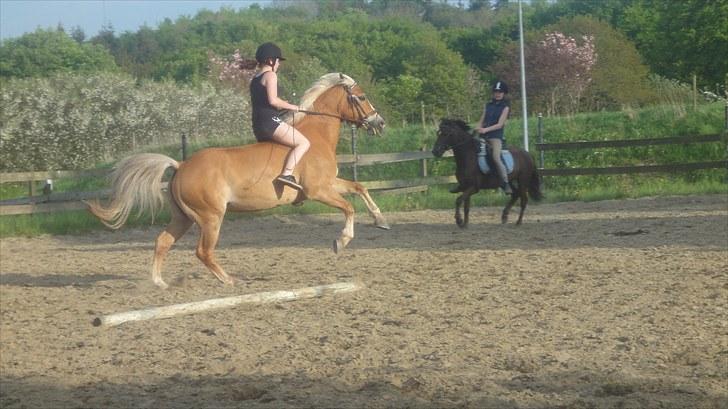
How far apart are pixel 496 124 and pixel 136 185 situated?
6.97m

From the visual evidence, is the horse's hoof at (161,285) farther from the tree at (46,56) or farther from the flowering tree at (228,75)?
the tree at (46,56)

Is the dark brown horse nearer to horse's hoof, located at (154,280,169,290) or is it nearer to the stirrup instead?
the stirrup

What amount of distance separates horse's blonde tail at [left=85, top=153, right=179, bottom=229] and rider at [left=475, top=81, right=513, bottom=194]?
6532mm

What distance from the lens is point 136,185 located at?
1021 centimetres

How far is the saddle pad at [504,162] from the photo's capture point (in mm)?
15648

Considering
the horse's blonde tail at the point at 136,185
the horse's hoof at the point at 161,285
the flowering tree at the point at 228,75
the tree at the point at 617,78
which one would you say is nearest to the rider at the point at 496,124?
the horse's blonde tail at the point at 136,185

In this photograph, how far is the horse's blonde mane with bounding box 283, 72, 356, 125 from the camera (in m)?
10.9

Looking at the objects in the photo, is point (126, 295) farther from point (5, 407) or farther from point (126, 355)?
point (5, 407)

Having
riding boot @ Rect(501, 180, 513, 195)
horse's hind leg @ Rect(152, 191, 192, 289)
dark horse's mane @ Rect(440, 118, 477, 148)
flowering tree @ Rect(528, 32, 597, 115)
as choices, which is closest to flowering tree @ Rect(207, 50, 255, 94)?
flowering tree @ Rect(528, 32, 597, 115)

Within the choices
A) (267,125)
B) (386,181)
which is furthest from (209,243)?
(386,181)

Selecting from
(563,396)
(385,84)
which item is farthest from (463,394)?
(385,84)

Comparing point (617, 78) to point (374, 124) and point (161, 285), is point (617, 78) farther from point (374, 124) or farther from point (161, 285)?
point (161, 285)

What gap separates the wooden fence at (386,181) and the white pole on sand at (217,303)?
10746mm

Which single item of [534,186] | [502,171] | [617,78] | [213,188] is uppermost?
[617,78]
